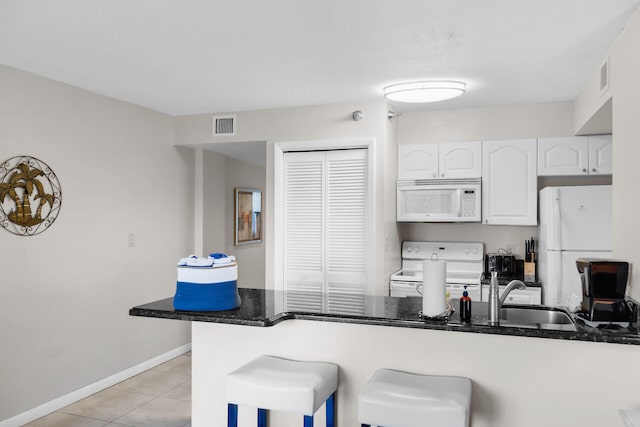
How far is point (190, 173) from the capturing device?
5352 mm

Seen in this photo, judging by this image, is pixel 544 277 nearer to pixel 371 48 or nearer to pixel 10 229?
pixel 371 48

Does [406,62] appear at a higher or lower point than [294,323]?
higher

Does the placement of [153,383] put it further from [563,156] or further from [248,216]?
[563,156]

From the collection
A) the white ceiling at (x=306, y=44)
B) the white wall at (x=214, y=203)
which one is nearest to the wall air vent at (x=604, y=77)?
the white ceiling at (x=306, y=44)

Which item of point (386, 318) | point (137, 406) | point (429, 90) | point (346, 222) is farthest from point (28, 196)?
point (429, 90)

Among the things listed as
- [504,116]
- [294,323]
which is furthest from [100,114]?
[504,116]

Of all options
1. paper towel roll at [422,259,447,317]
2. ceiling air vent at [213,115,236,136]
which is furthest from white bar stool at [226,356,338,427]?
ceiling air vent at [213,115,236,136]

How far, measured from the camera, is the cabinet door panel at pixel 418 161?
4758 millimetres

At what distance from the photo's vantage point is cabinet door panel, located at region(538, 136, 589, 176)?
438 centimetres

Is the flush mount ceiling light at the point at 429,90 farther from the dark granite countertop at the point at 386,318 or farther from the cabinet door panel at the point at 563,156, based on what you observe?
the dark granite countertop at the point at 386,318

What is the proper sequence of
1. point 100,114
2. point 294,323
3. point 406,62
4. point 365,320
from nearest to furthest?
point 365,320
point 294,323
point 406,62
point 100,114

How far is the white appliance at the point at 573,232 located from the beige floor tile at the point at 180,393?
3.07m

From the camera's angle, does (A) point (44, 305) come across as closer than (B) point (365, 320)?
No

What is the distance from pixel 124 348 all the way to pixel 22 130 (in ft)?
6.74
